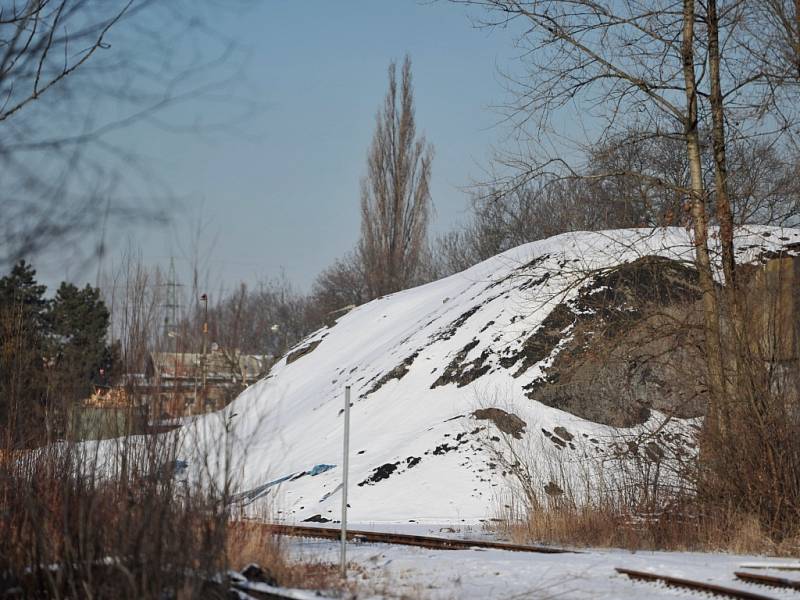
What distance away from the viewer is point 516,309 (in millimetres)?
23578

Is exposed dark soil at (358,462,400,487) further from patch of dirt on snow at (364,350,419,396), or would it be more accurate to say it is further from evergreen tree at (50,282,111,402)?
evergreen tree at (50,282,111,402)

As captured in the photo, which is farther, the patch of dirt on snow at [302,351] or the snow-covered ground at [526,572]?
the patch of dirt on snow at [302,351]

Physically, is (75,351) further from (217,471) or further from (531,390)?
(531,390)

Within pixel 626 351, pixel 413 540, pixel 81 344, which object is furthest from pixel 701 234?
pixel 81 344

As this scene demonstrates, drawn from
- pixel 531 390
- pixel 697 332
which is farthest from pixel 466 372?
pixel 697 332

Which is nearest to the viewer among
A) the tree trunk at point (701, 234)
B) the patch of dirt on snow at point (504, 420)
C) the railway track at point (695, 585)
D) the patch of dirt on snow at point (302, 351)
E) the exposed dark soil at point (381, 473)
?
the railway track at point (695, 585)

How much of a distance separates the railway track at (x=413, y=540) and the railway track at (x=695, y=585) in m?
1.98

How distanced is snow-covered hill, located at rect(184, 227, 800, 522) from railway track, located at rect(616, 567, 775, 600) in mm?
5436

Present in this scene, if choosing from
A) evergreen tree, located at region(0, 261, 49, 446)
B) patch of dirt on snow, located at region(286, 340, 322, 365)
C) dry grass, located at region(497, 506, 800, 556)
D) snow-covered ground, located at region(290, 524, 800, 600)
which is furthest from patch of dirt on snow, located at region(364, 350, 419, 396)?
evergreen tree, located at region(0, 261, 49, 446)

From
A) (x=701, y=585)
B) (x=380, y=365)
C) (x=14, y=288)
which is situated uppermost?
(x=380, y=365)

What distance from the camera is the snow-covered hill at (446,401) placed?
55.5 ft

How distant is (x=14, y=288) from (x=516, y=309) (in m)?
17.0

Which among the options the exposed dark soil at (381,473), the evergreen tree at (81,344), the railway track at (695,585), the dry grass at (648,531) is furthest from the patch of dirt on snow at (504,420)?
the evergreen tree at (81,344)

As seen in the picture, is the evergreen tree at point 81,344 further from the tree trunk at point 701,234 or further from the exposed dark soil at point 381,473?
the exposed dark soil at point 381,473
